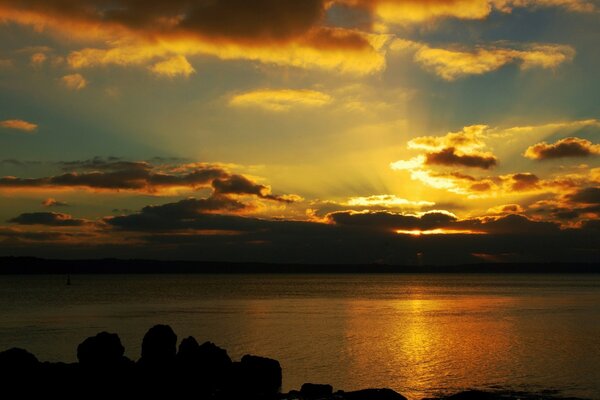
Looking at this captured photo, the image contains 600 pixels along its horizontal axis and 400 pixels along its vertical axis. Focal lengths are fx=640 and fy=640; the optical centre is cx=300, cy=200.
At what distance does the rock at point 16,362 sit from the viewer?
36.8m

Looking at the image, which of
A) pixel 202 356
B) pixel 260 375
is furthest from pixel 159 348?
pixel 260 375

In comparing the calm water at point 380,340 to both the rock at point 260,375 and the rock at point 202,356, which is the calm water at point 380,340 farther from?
the rock at point 202,356

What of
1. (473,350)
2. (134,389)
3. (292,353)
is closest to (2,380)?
(134,389)

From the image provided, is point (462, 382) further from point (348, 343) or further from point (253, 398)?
point (348, 343)

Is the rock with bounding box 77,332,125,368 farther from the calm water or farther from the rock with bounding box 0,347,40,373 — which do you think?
the calm water

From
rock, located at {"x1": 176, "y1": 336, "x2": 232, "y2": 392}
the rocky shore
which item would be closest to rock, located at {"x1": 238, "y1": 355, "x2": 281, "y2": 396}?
the rocky shore

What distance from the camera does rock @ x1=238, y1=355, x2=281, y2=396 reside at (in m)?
40.4

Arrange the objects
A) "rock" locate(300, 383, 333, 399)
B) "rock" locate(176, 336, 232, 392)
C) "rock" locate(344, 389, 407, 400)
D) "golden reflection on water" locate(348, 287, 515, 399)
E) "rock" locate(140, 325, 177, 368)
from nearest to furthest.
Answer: "rock" locate(344, 389, 407, 400) < "rock" locate(300, 383, 333, 399) < "rock" locate(176, 336, 232, 392) < "rock" locate(140, 325, 177, 368) < "golden reflection on water" locate(348, 287, 515, 399)

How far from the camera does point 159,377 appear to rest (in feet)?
131

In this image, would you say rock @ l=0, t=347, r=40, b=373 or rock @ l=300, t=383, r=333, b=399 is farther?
rock @ l=300, t=383, r=333, b=399

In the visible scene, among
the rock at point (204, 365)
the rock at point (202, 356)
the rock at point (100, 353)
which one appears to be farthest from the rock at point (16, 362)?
the rock at point (202, 356)

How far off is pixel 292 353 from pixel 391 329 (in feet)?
81.7

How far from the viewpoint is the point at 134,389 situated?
123 ft

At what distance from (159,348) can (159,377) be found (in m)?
2.49
